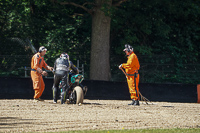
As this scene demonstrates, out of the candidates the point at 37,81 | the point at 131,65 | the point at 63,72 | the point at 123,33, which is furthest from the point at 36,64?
the point at 123,33

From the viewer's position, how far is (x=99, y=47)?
2180 centimetres

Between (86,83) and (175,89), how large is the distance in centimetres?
365

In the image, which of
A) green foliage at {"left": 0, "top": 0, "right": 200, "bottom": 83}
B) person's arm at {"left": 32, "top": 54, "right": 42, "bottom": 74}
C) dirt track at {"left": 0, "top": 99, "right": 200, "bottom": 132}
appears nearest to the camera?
dirt track at {"left": 0, "top": 99, "right": 200, "bottom": 132}

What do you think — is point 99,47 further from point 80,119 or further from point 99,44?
point 80,119

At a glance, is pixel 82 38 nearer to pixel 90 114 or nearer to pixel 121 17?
pixel 121 17

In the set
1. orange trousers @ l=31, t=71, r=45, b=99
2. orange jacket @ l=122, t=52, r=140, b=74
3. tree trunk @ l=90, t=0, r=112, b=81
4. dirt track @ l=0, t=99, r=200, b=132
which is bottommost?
dirt track @ l=0, t=99, r=200, b=132

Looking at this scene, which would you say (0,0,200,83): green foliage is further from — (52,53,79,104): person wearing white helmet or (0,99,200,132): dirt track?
(0,99,200,132): dirt track

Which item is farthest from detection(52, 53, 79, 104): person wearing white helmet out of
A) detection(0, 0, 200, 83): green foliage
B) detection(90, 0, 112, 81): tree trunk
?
detection(0, 0, 200, 83): green foliage

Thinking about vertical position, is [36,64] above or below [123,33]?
below

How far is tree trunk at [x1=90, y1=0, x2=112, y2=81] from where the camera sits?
71.5ft

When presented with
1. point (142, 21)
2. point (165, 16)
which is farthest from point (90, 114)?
point (165, 16)

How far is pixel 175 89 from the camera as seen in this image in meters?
18.6

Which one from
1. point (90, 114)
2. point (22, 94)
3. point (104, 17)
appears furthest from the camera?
point (104, 17)

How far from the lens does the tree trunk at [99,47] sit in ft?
71.5
